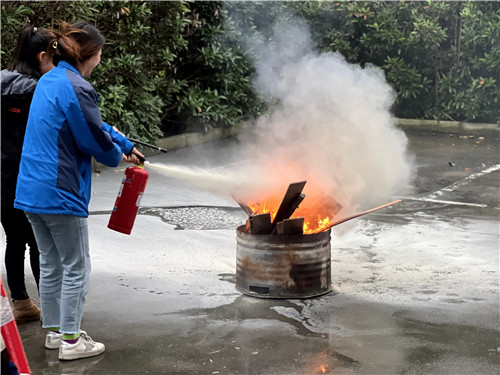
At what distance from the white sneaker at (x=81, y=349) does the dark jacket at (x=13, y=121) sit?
959mm

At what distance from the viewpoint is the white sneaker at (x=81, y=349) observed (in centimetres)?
449

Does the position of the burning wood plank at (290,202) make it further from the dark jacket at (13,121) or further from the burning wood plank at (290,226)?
the dark jacket at (13,121)

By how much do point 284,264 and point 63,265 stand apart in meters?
1.70

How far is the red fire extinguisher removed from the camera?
16.2 ft

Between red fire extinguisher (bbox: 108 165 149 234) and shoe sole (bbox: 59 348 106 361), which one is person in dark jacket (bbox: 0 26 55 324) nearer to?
red fire extinguisher (bbox: 108 165 149 234)

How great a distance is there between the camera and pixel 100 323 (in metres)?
5.11

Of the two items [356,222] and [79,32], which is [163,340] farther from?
[356,222]

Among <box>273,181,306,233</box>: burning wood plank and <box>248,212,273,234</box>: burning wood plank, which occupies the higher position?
<box>273,181,306,233</box>: burning wood plank

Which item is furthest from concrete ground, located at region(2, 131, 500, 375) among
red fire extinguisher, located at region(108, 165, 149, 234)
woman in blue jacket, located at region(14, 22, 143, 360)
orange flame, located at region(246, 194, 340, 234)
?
red fire extinguisher, located at region(108, 165, 149, 234)

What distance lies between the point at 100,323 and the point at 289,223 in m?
1.47

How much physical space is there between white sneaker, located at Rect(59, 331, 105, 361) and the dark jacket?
959 mm

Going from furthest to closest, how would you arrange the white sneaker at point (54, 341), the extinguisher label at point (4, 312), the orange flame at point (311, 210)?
the orange flame at point (311, 210), the white sneaker at point (54, 341), the extinguisher label at point (4, 312)

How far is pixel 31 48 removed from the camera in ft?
15.6

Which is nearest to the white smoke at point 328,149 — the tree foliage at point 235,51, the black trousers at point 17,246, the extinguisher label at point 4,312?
the black trousers at point 17,246
